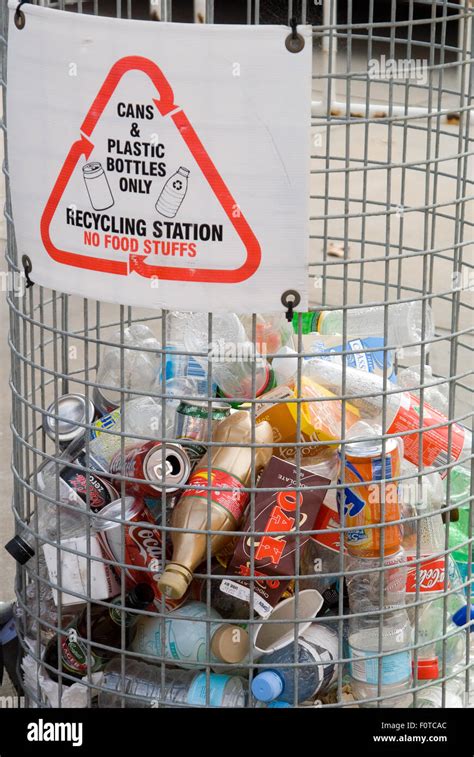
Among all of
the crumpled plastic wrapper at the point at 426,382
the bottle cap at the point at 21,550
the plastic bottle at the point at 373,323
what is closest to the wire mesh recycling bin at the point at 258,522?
the bottle cap at the point at 21,550

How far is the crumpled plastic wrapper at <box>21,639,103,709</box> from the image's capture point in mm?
2002

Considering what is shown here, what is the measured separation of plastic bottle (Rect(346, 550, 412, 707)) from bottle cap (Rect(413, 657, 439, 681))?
0.18 feet

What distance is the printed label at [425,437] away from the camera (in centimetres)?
192

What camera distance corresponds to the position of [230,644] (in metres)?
1.84

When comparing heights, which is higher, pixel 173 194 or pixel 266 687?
pixel 173 194

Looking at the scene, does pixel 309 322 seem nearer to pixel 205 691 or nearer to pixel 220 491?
pixel 220 491

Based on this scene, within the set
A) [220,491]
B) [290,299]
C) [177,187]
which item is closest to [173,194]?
[177,187]

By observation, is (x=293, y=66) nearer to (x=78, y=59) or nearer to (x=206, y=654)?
(x=78, y=59)

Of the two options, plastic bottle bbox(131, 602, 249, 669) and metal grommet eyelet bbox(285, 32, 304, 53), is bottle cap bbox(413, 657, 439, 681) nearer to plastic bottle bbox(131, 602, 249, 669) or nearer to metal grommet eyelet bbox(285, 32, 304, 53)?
plastic bottle bbox(131, 602, 249, 669)

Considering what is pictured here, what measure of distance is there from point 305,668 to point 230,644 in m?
0.13

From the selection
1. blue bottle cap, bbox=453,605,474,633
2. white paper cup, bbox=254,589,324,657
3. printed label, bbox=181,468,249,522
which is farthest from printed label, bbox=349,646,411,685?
printed label, bbox=181,468,249,522

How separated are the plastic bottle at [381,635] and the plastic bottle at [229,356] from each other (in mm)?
355

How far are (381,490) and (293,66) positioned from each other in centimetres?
68
